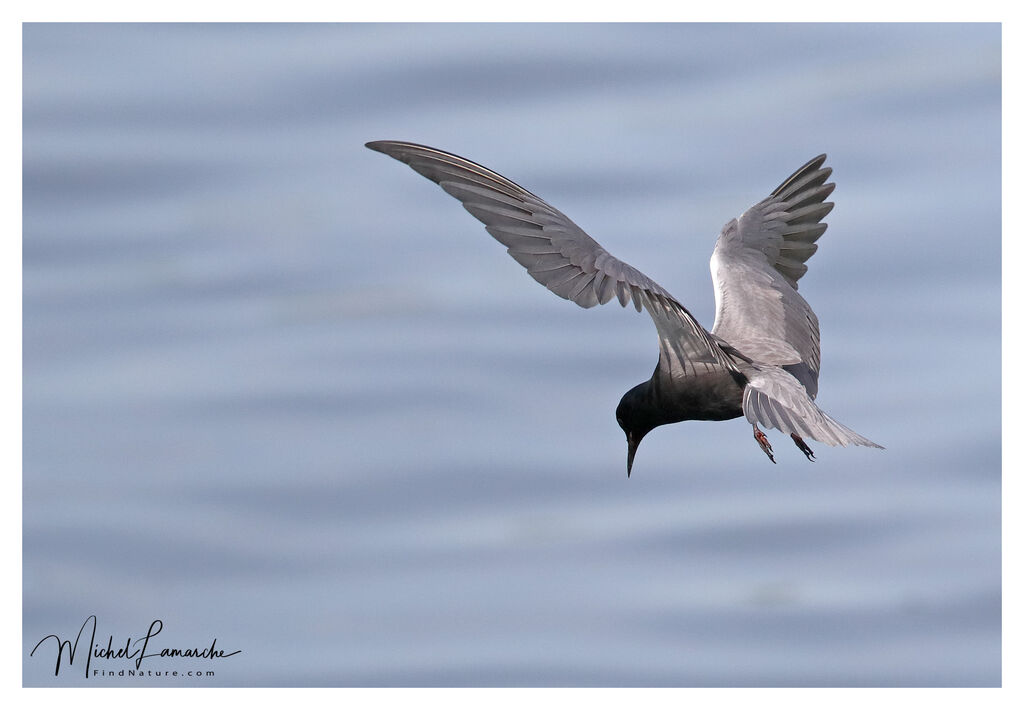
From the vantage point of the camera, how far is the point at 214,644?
7918 millimetres

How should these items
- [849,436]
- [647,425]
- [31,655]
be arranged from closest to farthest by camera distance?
[849,436], [647,425], [31,655]

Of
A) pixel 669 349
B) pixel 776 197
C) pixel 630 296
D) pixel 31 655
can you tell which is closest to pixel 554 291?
pixel 630 296

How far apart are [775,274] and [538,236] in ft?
7.36

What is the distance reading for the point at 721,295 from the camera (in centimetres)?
705

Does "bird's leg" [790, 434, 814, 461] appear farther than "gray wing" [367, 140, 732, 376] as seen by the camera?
Yes

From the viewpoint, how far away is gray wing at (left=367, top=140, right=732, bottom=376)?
5.25 meters

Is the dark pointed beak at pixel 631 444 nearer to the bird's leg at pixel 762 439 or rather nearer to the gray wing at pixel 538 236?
the bird's leg at pixel 762 439

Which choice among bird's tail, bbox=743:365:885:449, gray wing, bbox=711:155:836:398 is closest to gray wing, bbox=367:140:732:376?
bird's tail, bbox=743:365:885:449

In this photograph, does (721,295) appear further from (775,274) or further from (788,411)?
(788,411)

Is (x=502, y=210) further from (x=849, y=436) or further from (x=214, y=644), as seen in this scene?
(x=214, y=644)

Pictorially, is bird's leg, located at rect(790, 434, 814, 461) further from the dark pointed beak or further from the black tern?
the dark pointed beak

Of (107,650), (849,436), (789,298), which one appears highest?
(789,298)

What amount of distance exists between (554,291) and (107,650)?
333 cm

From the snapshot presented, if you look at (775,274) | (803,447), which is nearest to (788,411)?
(803,447)
